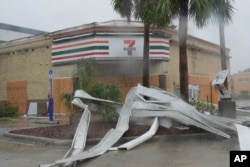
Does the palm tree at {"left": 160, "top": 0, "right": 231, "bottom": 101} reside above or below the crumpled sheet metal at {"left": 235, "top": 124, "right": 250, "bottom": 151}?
above

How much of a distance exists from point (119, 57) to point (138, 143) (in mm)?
11727

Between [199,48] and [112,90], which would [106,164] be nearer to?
[112,90]

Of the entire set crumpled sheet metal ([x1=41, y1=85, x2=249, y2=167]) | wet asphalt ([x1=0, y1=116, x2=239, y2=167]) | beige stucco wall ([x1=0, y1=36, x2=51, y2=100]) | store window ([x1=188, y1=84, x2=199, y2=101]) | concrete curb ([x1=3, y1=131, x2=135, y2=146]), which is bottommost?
wet asphalt ([x1=0, y1=116, x2=239, y2=167])

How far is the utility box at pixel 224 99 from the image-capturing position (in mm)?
15211

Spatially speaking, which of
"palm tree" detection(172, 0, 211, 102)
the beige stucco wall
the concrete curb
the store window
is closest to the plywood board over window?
the beige stucco wall

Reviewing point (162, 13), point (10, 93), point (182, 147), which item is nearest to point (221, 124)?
point (182, 147)

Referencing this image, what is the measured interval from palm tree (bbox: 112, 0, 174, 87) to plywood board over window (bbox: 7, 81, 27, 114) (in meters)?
12.3

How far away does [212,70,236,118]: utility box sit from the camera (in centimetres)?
1521

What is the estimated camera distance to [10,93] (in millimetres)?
28031

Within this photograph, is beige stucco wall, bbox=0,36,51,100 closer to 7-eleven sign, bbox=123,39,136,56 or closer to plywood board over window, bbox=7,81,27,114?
plywood board over window, bbox=7,81,27,114

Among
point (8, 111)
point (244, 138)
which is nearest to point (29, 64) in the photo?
point (8, 111)

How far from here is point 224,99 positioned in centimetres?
1573

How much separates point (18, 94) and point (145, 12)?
15734 millimetres

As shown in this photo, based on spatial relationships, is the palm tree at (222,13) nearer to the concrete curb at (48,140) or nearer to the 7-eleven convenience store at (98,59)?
the 7-eleven convenience store at (98,59)
